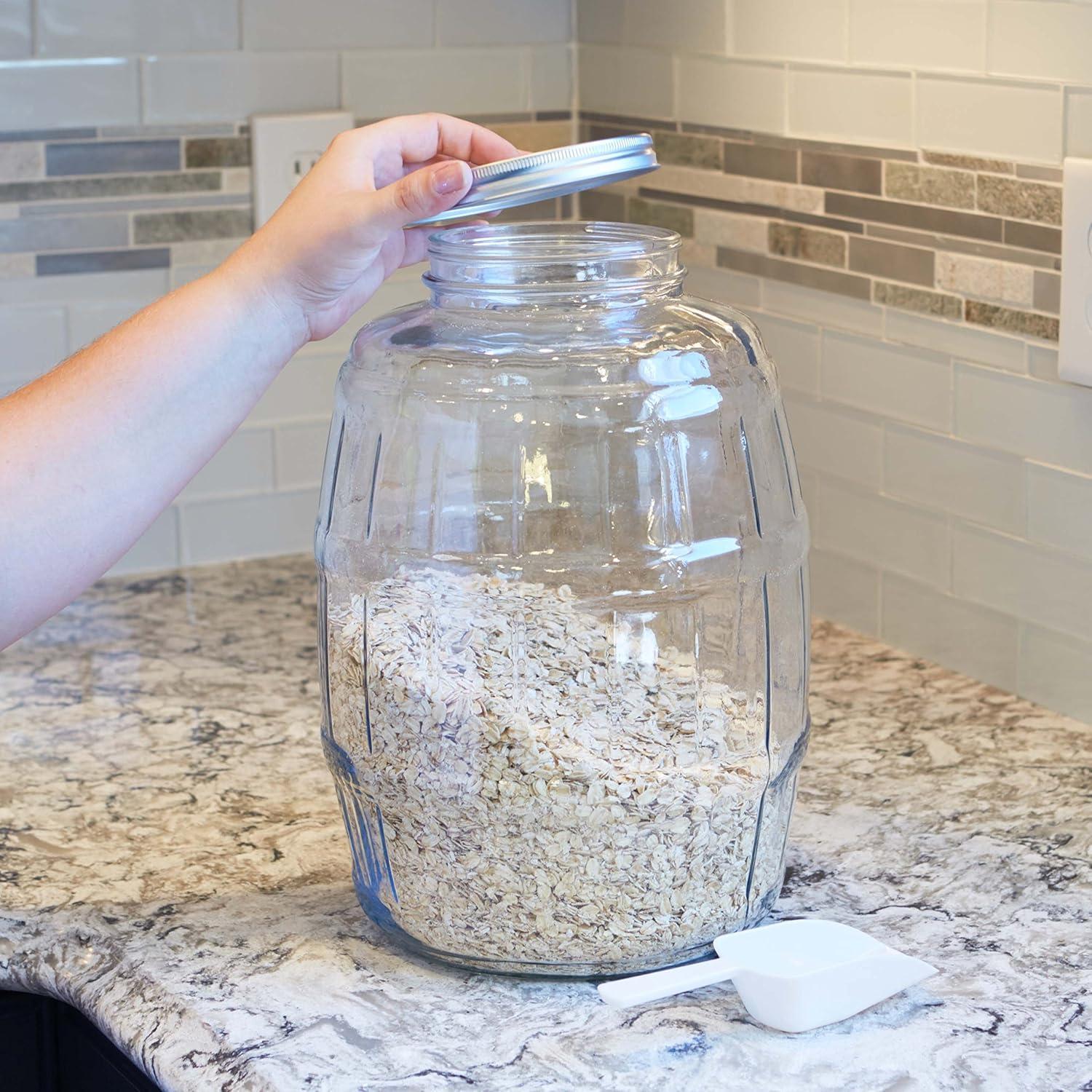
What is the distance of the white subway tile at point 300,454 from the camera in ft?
5.08

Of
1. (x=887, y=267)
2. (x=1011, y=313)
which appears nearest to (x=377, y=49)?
(x=887, y=267)

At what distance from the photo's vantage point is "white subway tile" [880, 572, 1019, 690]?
3.91ft

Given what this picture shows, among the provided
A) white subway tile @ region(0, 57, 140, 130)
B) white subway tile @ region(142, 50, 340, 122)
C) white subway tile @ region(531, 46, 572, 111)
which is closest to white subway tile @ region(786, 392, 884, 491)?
white subway tile @ region(531, 46, 572, 111)

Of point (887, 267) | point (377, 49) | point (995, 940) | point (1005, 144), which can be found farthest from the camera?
point (377, 49)

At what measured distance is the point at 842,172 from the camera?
1.27m

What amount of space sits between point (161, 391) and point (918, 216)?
674 mm

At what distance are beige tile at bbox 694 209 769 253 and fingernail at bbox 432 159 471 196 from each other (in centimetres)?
71

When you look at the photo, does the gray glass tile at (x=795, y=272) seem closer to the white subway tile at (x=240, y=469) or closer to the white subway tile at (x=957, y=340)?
the white subway tile at (x=957, y=340)

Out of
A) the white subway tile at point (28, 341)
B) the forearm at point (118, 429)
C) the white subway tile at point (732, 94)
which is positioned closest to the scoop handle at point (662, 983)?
the forearm at point (118, 429)

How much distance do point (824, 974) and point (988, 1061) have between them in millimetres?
80

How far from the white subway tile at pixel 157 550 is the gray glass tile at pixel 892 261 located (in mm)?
667

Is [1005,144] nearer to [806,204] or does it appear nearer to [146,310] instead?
[806,204]

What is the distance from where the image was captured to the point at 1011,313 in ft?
3.70

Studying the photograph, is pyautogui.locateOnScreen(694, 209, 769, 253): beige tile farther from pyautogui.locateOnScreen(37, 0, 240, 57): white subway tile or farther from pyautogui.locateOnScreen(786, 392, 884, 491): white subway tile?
pyautogui.locateOnScreen(37, 0, 240, 57): white subway tile
